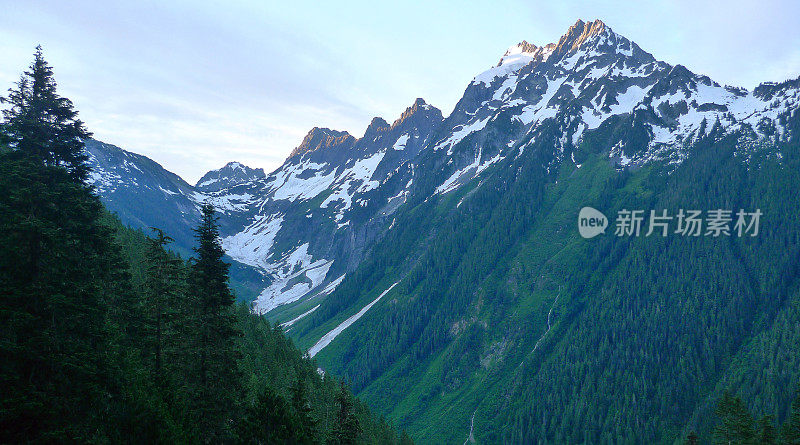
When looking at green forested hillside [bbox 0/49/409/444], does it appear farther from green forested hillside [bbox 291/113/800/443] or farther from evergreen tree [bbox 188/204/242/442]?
green forested hillside [bbox 291/113/800/443]

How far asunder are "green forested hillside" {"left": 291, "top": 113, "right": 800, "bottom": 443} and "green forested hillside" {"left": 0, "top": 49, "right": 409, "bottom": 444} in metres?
119

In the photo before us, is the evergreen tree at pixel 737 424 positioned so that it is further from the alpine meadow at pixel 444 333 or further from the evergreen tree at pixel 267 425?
the evergreen tree at pixel 267 425

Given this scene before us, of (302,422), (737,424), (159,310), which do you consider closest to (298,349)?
(302,422)

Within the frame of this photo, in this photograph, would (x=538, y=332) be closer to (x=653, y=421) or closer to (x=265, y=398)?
(x=653, y=421)

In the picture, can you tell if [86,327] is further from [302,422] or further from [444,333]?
[444,333]

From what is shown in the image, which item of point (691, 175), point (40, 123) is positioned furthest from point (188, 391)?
point (691, 175)

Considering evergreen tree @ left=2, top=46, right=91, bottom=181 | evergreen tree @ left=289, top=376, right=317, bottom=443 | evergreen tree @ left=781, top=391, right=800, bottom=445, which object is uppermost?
evergreen tree @ left=2, top=46, right=91, bottom=181

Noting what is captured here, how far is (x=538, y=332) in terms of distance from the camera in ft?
522

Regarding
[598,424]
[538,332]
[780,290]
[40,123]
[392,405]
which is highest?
[780,290]

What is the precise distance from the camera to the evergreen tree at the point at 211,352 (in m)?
23.8

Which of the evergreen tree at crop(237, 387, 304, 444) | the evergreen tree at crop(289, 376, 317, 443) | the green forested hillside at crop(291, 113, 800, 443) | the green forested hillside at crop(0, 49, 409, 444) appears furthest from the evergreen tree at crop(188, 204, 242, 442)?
the green forested hillside at crop(291, 113, 800, 443)

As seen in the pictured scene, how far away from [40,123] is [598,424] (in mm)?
134452

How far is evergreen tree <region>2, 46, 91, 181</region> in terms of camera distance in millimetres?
21578

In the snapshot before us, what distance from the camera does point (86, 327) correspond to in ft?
67.4
